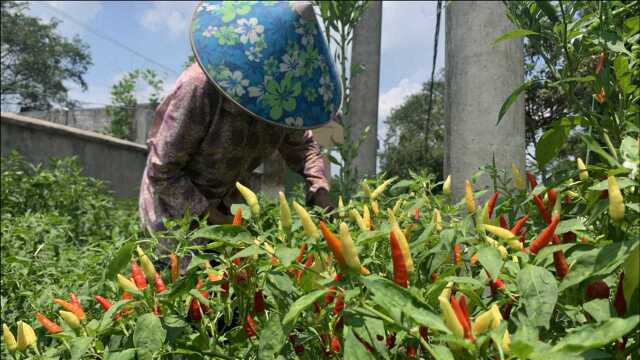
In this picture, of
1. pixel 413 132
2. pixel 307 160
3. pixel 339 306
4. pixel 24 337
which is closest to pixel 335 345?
pixel 339 306

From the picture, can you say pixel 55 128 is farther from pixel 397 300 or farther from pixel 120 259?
pixel 397 300

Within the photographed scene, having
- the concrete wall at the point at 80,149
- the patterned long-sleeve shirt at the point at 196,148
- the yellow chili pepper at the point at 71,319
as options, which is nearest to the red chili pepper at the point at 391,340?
the yellow chili pepper at the point at 71,319

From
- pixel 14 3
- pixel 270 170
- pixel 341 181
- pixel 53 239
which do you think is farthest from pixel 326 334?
pixel 14 3

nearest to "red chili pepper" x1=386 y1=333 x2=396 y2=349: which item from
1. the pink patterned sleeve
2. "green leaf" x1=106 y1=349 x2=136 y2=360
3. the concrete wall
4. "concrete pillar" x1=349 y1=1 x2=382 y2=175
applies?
"green leaf" x1=106 y1=349 x2=136 y2=360

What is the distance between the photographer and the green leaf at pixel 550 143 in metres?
0.96

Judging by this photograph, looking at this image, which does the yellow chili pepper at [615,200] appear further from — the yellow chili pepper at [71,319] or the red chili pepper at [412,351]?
the yellow chili pepper at [71,319]

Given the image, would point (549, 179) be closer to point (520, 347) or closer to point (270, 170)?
point (520, 347)

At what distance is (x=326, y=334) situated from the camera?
3.08 ft

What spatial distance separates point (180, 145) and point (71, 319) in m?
1.37

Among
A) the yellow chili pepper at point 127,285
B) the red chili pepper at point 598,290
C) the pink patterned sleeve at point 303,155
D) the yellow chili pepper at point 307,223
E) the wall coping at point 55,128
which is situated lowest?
the yellow chili pepper at point 127,285

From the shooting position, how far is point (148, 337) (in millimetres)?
895

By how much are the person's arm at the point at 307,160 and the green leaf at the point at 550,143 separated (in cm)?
164

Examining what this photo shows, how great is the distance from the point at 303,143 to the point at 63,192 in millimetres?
2604

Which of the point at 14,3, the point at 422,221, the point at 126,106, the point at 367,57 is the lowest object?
the point at 422,221
